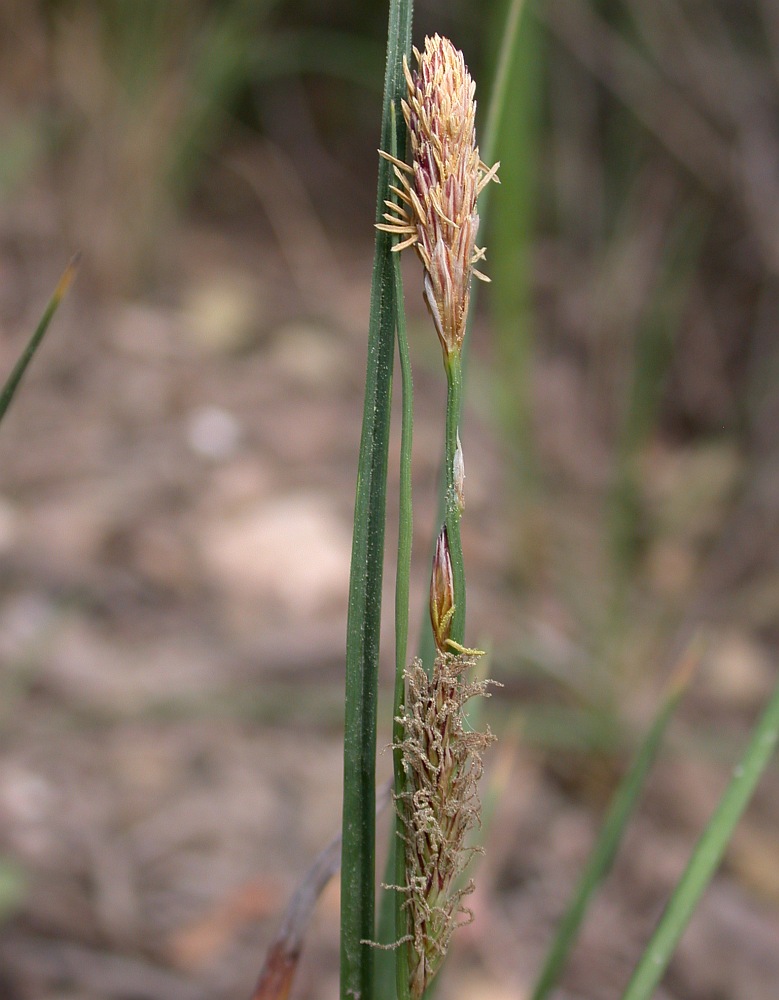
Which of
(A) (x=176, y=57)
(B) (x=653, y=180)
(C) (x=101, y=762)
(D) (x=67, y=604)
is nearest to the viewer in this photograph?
(C) (x=101, y=762)

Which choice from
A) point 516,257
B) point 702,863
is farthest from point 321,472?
point 702,863

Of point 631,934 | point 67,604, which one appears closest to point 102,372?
point 67,604

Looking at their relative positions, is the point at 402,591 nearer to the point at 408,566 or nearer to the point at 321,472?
the point at 408,566

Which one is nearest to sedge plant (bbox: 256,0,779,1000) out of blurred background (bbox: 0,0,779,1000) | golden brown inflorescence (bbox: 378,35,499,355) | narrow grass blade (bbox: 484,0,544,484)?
golden brown inflorescence (bbox: 378,35,499,355)

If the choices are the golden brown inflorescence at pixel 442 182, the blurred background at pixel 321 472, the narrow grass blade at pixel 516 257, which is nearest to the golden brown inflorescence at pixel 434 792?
the golden brown inflorescence at pixel 442 182

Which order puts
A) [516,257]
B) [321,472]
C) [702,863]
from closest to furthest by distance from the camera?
[702,863], [516,257], [321,472]

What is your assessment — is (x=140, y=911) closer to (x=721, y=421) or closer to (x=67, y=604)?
(x=67, y=604)
